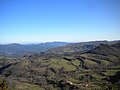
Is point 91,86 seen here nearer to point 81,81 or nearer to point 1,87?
point 81,81

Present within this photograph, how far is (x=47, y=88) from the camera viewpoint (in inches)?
6880

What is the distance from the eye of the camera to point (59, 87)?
17862cm

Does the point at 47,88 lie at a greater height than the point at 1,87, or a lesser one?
lesser

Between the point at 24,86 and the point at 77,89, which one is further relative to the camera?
the point at 24,86

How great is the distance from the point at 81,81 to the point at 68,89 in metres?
23.2

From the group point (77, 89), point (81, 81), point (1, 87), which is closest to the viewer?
point (1, 87)

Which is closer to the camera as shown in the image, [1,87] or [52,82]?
[1,87]

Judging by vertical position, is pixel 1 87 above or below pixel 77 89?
above

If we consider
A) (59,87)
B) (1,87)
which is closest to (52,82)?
(59,87)

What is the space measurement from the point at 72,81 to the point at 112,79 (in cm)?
3537

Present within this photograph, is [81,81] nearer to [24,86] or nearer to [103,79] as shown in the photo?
[103,79]

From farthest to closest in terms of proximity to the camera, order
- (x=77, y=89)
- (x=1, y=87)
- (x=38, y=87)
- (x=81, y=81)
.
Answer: (x=81, y=81), (x=38, y=87), (x=77, y=89), (x=1, y=87)

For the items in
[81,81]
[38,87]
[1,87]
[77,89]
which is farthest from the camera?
[81,81]

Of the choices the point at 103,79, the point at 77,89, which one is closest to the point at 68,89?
the point at 77,89
